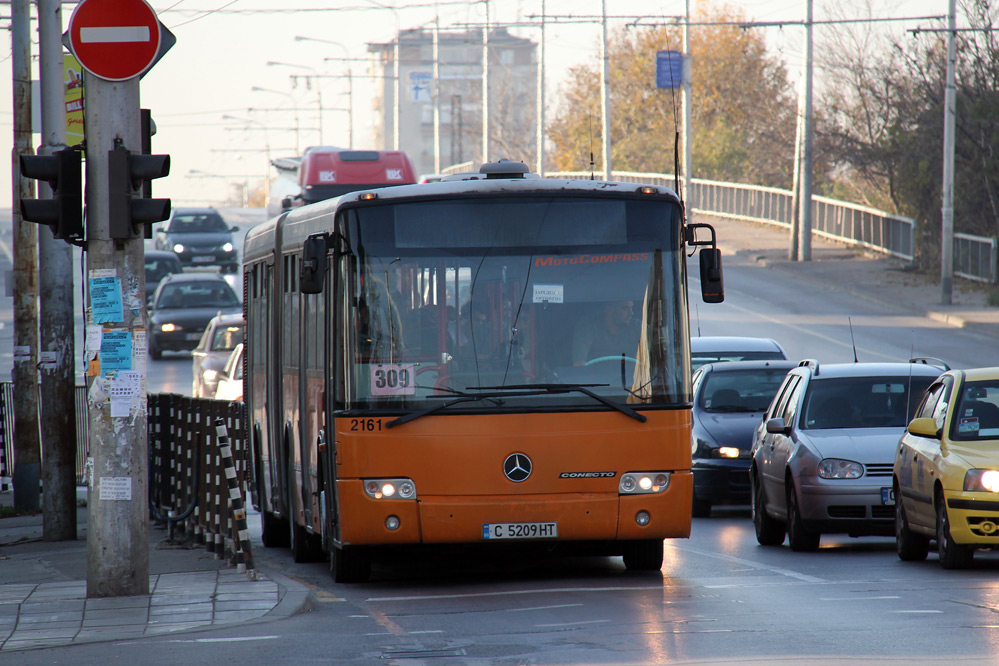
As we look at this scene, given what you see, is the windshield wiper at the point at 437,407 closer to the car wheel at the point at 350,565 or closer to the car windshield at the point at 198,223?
the car wheel at the point at 350,565

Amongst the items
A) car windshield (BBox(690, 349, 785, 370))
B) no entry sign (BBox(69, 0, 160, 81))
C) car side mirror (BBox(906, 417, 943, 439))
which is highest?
no entry sign (BBox(69, 0, 160, 81))

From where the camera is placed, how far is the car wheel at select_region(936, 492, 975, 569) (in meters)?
11.6

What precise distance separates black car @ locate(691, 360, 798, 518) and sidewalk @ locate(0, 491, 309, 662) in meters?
5.82

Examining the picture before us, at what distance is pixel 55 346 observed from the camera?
51.9 feet

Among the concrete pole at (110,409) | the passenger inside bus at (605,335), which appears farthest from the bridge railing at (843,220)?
the concrete pole at (110,409)

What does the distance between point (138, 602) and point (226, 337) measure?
18470 millimetres

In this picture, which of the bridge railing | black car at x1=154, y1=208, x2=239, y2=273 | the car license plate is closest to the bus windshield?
the car license plate

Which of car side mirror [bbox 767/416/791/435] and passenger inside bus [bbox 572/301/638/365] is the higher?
passenger inside bus [bbox 572/301/638/365]

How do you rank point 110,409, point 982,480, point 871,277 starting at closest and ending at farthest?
point 110,409
point 982,480
point 871,277

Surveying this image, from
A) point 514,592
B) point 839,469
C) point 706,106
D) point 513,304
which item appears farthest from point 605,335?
point 706,106

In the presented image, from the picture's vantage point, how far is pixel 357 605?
10531 millimetres

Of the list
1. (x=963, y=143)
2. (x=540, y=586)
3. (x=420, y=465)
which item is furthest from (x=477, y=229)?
(x=963, y=143)

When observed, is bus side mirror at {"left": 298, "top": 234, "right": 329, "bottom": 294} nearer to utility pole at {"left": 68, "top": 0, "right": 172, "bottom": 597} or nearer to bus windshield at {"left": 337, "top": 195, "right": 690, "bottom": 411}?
bus windshield at {"left": 337, "top": 195, "right": 690, "bottom": 411}

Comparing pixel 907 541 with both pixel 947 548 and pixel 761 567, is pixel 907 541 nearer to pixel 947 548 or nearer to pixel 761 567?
pixel 947 548
